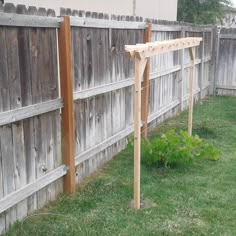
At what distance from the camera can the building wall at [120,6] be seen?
6.81 meters

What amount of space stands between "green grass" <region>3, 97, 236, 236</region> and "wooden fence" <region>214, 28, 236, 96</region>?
589cm

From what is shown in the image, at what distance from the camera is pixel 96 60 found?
16.3 feet

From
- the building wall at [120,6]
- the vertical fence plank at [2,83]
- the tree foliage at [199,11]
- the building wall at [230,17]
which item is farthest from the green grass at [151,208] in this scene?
the building wall at [230,17]

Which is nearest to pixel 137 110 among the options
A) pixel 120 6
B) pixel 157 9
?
pixel 120 6

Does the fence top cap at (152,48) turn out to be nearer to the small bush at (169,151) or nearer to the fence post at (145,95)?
the fence post at (145,95)

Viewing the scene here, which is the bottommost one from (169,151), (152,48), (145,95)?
(169,151)

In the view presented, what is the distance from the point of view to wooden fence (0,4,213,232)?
3.45 metres

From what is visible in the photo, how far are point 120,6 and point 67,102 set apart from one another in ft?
19.7

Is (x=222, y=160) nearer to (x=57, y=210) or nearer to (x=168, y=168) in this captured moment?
(x=168, y=168)

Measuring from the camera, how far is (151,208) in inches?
167

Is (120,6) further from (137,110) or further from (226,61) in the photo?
(137,110)

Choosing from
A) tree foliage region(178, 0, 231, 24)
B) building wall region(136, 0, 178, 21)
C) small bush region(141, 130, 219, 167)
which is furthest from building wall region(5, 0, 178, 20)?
tree foliage region(178, 0, 231, 24)

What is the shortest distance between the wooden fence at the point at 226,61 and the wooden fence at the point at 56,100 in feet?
18.7

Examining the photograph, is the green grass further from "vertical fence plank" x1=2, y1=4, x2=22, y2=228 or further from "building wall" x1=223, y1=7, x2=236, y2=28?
"building wall" x1=223, y1=7, x2=236, y2=28
